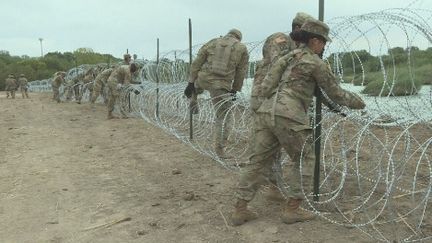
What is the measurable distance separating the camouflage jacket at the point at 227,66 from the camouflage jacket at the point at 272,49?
1.51 m

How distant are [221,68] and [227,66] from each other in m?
0.08

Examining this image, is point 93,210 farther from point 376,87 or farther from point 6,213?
point 376,87

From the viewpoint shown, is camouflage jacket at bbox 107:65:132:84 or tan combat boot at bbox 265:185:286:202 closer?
tan combat boot at bbox 265:185:286:202

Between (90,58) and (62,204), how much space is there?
169 ft

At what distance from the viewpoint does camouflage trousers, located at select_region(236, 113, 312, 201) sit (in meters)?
3.87

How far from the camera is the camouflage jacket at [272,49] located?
476 cm

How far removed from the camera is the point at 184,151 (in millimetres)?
7422

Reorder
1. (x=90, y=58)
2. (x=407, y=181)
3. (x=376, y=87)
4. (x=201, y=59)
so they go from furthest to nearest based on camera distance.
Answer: (x=90, y=58), (x=201, y=59), (x=376, y=87), (x=407, y=181)

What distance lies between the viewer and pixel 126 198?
201 inches

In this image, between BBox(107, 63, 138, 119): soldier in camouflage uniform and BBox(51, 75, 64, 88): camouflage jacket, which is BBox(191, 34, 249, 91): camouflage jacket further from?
BBox(51, 75, 64, 88): camouflage jacket

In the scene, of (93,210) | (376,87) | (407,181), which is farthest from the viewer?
(376,87)

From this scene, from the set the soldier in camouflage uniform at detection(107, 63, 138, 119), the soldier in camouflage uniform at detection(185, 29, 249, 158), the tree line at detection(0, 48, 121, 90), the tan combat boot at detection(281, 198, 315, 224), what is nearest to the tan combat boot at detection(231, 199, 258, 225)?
the tan combat boot at detection(281, 198, 315, 224)

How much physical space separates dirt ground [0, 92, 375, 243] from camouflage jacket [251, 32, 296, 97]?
1124mm

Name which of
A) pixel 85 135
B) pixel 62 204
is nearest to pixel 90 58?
pixel 85 135
